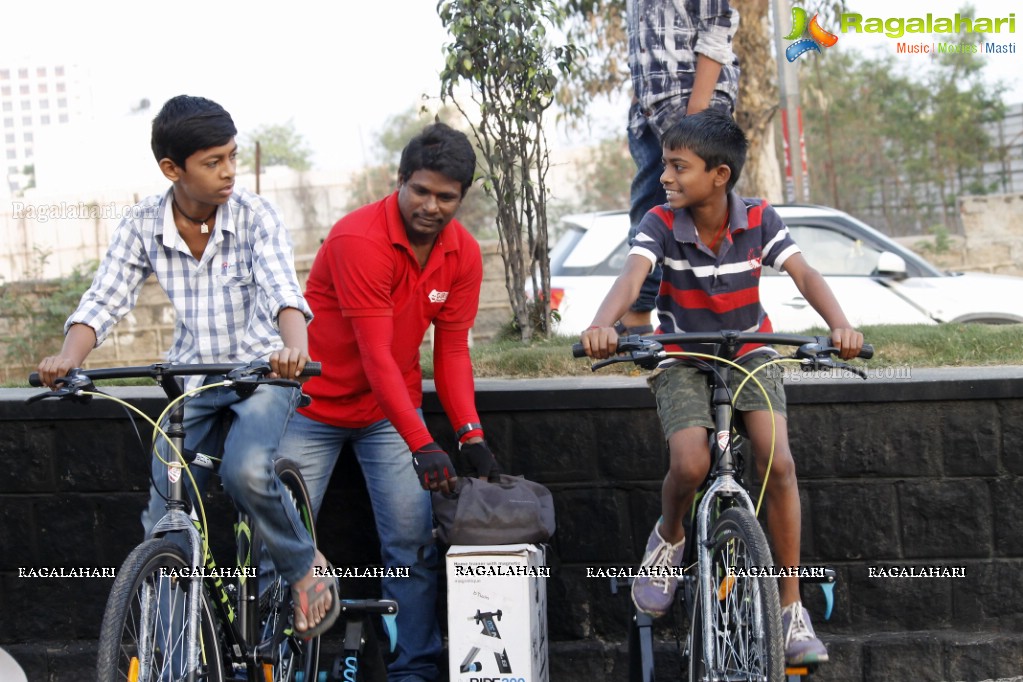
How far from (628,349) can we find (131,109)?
878 inches

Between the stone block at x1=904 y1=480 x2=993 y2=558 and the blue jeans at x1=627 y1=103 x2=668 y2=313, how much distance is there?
1416 mm

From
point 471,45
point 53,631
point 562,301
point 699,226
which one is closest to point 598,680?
point 699,226

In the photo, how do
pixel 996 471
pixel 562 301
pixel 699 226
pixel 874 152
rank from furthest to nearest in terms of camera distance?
1. pixel 874 152
2. pixel 562 301
3. pixel 996 471
4. pixel 699 226

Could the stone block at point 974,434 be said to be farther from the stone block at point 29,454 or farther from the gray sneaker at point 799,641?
the stone block at point 29,454

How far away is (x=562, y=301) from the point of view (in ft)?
25.8

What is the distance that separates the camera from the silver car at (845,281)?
8102mm

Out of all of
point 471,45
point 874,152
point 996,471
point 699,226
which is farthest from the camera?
point 874,152

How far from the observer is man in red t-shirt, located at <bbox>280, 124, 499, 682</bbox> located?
3996 mm

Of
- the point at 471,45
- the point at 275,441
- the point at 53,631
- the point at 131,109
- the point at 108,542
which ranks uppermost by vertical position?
the point at 131,109

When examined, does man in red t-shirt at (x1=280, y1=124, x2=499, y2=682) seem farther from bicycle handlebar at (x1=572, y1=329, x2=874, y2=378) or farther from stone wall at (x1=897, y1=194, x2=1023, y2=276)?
stone wall at (x1=897, y1=194, x2=1023, y2=276)

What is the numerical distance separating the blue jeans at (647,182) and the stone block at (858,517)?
4.07 ft

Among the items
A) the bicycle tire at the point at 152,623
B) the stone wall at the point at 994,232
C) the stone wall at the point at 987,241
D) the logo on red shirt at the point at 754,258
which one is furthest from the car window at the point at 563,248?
the stone wall at the point at 994,232

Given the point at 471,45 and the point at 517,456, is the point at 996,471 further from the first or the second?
the point at 471,45

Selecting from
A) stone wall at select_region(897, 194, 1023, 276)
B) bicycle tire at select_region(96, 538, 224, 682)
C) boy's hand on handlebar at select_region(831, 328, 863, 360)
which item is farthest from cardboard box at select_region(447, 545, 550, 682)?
stone wall at select_region(897, 194, 1023, 276)
